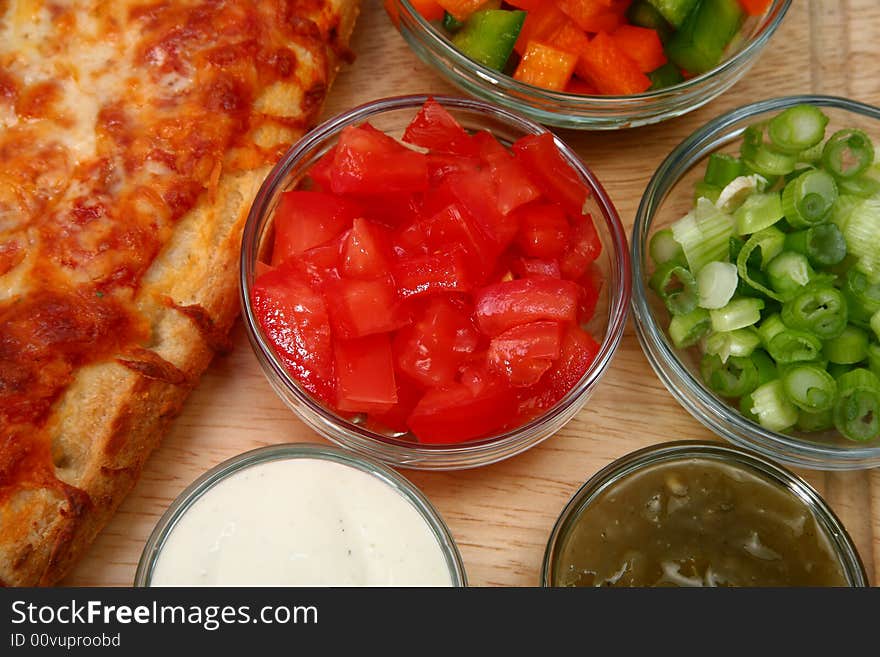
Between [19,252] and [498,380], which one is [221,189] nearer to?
[19,252]

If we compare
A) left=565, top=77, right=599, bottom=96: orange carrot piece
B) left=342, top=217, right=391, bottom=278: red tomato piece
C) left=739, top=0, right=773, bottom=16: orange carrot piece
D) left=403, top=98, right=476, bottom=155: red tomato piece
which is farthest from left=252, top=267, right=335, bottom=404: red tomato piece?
left=739, top=0, right=773, bottom=16: orange carrot piece

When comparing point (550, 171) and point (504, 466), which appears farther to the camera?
point (504, 466)

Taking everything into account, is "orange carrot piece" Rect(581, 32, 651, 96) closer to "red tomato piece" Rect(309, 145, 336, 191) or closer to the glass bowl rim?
the glass bowl rim

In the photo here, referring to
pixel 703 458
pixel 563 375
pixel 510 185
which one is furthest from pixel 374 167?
pixel 703 458

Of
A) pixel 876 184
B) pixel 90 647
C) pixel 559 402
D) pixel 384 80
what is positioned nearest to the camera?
pixel 90 647

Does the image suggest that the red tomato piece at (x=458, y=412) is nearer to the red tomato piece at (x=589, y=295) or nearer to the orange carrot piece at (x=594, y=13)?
the red tomato piece at (x=589, y=295)

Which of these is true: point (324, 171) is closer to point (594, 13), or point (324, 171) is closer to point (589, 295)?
point (589, 295)

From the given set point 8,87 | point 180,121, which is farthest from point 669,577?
point 8,87
